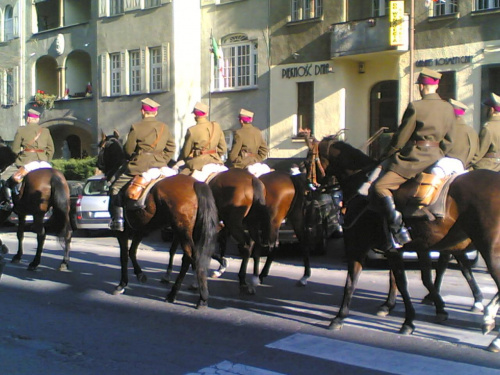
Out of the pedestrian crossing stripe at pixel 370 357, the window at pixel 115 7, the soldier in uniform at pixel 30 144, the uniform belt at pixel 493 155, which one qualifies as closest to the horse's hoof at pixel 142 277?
the pedestrian crossing stripe at pixel 370 357

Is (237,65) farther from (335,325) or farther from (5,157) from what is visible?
(335,325)

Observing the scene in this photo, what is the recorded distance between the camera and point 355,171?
757 centimetres

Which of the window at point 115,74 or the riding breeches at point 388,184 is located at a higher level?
the window at point 115,74

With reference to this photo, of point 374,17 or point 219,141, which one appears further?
point 374,17

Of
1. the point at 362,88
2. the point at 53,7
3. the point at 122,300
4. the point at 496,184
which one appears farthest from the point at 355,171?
the point at 53,7

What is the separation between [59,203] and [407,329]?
6.87m

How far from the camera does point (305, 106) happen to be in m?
23.1

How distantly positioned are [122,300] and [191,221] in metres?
1.50

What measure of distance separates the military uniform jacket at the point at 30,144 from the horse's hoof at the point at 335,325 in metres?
7.32

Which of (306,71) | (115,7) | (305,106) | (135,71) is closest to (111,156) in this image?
(306,71)

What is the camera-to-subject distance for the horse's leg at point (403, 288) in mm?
6832

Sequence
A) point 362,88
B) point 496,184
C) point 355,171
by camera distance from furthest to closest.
A: point 362,88 < point 355,171 < point 496,184

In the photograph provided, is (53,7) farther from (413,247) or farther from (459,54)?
(413,247)

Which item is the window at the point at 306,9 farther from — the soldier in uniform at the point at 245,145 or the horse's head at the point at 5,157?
the horse's head at the point at 5,157
